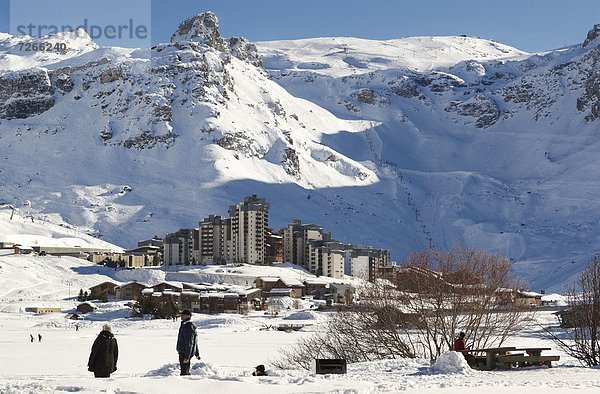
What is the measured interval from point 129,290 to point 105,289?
3020 millimetres

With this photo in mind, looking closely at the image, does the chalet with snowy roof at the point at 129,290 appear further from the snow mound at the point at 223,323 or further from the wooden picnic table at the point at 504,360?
the wooden picnic table at the point at 504,360

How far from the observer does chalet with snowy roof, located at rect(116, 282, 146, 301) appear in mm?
125156

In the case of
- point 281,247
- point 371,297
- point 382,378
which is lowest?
point 382,378

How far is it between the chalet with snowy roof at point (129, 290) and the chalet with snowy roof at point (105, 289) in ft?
2.46

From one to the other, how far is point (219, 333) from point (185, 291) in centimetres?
4573

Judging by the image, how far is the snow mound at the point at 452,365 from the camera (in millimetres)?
24300

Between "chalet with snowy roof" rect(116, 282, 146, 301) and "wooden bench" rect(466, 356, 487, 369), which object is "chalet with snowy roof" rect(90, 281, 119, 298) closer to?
"chalet with snowy roof" rect(116, 282, 146, 301)

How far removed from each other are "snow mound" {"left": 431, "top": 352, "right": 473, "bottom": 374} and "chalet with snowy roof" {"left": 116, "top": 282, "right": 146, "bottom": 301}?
102632mm

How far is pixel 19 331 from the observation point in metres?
80.6

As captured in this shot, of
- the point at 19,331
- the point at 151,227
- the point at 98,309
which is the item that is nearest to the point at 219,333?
the point at 19,331

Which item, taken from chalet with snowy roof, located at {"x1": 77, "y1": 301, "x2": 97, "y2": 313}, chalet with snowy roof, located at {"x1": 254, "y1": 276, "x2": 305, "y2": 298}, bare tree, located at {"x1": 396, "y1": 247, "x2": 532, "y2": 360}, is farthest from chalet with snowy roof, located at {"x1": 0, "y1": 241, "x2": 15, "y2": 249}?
bare tree, located at {"x1": 396, "y1": 247, "x2": 532, "y2": 360}

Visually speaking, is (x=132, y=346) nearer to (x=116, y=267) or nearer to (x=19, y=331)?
(x=19, y=331)

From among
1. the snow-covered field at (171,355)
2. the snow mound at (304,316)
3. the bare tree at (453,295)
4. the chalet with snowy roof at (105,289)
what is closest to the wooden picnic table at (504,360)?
the snow-covered field at (171,355)

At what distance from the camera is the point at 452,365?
960 inches
